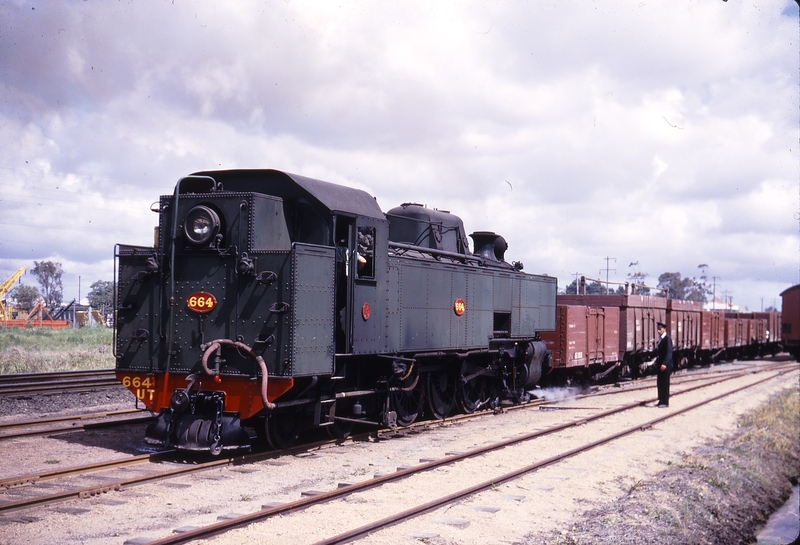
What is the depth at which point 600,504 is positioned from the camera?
783 centimetres

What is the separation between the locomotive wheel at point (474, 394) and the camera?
14229 mm

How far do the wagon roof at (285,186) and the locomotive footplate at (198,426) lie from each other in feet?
9.14

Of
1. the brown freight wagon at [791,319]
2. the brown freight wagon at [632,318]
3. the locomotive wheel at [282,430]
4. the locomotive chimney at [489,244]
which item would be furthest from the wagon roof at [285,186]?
the brown freight wagon at [791,319]

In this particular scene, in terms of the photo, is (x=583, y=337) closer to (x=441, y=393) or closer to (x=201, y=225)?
(x=441, y=393)

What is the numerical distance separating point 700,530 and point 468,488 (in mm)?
2647

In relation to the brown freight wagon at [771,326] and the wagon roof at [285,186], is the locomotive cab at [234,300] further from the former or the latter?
the brown freight wagon at [771,326]

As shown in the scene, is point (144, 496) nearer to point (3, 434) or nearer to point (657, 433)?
point (3, 434)

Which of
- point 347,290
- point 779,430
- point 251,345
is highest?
point 347,290

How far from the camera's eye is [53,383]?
50.3 ft

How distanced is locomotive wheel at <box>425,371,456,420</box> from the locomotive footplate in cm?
471

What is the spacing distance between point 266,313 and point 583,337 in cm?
1308

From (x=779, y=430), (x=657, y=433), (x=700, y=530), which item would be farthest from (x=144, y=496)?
(x=779, y=430)

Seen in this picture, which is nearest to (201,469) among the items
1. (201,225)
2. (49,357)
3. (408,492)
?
(408,492)

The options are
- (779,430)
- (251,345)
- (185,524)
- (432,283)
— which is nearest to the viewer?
(185,524)
